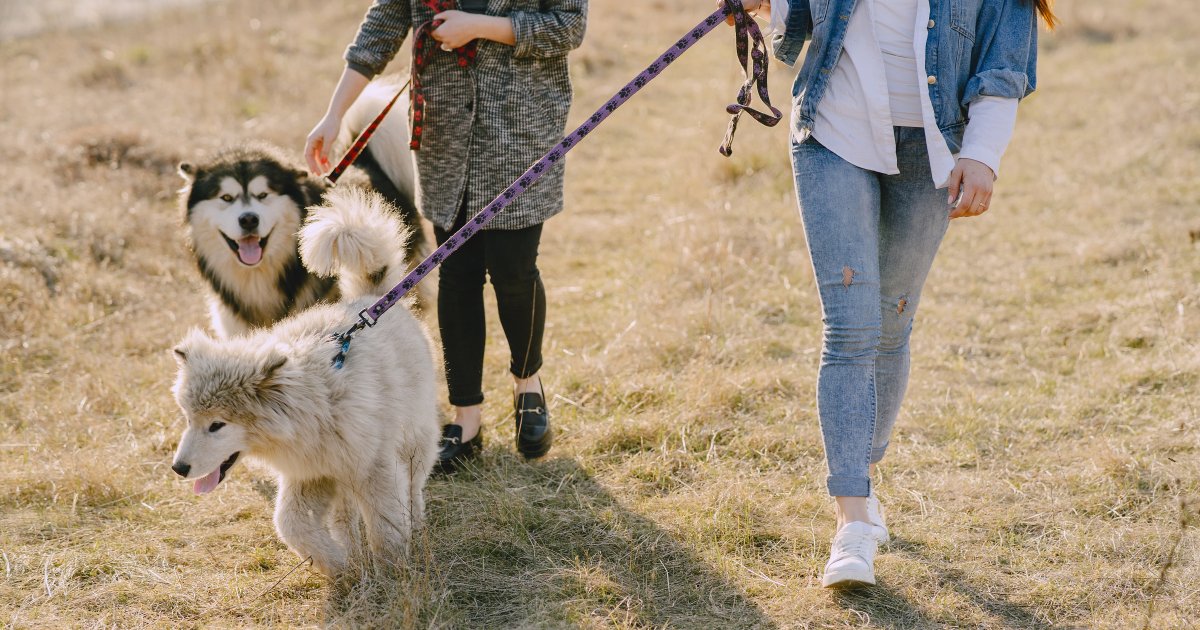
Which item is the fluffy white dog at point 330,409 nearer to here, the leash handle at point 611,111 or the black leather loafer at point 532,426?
the leash handle at point 611,111

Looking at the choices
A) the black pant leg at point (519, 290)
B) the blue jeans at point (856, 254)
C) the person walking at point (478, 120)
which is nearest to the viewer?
the blue jeans at point (856, 254)

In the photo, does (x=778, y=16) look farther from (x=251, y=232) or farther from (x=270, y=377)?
(x=251, y=232)

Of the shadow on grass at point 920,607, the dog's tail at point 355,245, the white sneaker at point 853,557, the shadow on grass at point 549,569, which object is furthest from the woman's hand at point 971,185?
the dog's tail at point 355,245

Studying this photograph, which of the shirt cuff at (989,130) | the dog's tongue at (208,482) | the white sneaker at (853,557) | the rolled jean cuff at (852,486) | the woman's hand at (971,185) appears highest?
the shirt cuff at (989,130)

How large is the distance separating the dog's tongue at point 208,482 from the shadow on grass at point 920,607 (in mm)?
1738

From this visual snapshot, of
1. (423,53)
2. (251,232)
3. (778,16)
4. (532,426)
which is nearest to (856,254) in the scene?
(778,16)

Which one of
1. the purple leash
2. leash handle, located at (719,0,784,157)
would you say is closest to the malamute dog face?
the purple leash

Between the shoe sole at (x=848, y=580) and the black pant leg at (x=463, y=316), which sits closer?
the shoe sole at (x=848, y=580)

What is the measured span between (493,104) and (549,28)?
1.02ft

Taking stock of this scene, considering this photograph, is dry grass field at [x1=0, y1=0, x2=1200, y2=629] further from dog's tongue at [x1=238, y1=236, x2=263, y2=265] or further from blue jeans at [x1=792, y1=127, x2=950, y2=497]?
dog's tongue at [x1=238, y1=236, x2=263, y2=265]

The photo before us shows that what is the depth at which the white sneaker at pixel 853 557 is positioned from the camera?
2.65 meters

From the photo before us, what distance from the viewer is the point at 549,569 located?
2963 mm

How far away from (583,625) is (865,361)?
1033mm

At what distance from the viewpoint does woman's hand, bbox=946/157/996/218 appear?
2.46m
